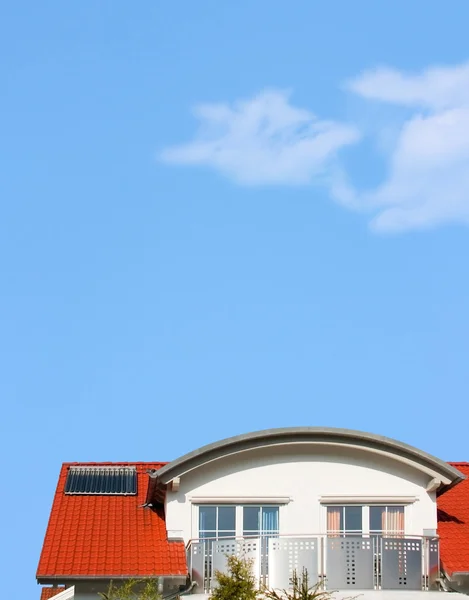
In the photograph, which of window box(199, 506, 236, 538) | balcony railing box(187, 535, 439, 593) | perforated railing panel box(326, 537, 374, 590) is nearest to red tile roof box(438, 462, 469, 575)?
balcony railing box(187, 535, 439, 593)

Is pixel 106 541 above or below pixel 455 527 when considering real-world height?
below

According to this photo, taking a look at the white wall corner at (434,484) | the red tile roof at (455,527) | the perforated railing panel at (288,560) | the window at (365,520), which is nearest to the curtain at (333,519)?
the window at (365,520)

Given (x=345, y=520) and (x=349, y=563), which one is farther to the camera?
(x=345, y=520)

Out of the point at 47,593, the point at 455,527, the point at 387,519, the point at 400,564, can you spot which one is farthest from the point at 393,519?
the point at 47,593

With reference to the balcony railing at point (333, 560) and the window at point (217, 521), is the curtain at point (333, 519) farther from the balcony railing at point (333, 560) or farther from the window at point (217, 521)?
the window at point (217, 521)

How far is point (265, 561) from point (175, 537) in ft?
8.59

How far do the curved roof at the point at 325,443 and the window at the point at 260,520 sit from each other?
4.78 feet

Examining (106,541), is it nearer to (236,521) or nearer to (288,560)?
(236,521)

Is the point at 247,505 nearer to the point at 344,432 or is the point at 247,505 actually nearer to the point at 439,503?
the point at 344,432

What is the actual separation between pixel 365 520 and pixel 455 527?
2.46m

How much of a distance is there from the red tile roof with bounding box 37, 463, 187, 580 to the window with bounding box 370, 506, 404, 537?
4584 millimetres

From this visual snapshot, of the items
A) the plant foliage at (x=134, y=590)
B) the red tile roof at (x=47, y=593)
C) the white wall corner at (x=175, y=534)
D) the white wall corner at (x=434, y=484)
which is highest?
the white wall corner at (x=434, y=484)

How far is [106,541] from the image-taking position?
29.8m

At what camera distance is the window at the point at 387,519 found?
30.3m
